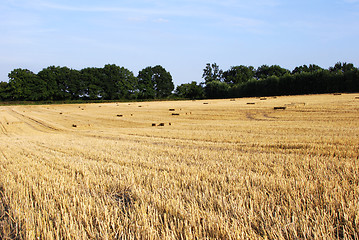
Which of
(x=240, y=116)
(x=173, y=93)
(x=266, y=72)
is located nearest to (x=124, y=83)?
(x=173, y=93)

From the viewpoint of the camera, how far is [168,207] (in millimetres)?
3098

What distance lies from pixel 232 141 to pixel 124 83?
10683 cm

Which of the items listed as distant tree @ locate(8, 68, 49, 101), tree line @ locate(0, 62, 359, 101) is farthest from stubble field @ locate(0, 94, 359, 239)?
distant tree @ locate(8, 68, 49, 101)

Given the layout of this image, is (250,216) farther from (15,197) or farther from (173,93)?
(173,93)

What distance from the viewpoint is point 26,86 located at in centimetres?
9750

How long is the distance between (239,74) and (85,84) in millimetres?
79884

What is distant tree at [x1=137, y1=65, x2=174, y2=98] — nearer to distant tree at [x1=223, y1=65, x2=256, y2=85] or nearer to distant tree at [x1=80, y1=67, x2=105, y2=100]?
distant tree at [x1=80, y1=67, x2=105, y2=100]

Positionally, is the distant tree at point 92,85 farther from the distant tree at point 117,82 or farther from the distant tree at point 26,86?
the distant tree at point 26,86

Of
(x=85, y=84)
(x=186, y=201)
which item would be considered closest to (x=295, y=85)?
(x=186, y=201)

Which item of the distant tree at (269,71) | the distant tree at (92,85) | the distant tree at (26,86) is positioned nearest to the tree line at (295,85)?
the distant tree at (92,85)

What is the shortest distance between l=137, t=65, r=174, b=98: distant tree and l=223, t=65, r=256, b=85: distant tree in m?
38.4

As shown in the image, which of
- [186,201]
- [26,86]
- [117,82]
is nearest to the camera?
[186,201]

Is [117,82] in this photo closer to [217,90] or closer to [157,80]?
[157,80]

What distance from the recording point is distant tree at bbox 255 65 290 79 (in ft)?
472
